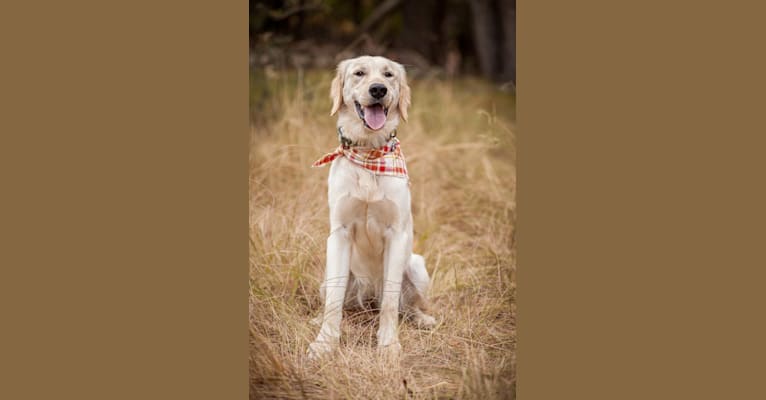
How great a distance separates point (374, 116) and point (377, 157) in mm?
246

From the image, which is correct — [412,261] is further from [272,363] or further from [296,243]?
[272,363]

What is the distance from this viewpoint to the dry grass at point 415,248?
3703mm

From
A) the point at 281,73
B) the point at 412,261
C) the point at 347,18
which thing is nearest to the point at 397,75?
the point at 412,261

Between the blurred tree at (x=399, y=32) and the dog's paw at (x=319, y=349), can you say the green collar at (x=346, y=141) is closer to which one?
the dog's paw at (x=319, y=349)

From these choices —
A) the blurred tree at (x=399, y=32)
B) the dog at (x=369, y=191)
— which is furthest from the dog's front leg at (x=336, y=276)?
the blurred tree at (x=399, y=32)

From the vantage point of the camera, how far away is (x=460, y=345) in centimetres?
395

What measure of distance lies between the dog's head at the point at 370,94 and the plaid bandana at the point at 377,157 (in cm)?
9

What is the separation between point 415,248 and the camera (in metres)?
5.52

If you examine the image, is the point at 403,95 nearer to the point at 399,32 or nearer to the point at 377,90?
the point at 377,90

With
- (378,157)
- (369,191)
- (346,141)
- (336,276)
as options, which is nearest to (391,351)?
(336,276)

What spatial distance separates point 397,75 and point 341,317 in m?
1.40

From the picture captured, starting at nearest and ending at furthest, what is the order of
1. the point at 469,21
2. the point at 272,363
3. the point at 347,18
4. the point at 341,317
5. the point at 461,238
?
the point at 272,363 < the point at 341,317 < the point at 461,238 < the point at 347,18 < the point at 469,21

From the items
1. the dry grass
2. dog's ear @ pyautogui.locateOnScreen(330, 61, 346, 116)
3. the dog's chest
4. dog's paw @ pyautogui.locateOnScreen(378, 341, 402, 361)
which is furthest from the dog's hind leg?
dog's ear @ pyautogui.locateOnScreen(330, 61, 346, 116)

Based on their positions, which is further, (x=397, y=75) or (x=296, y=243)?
(x=296, y=243)
